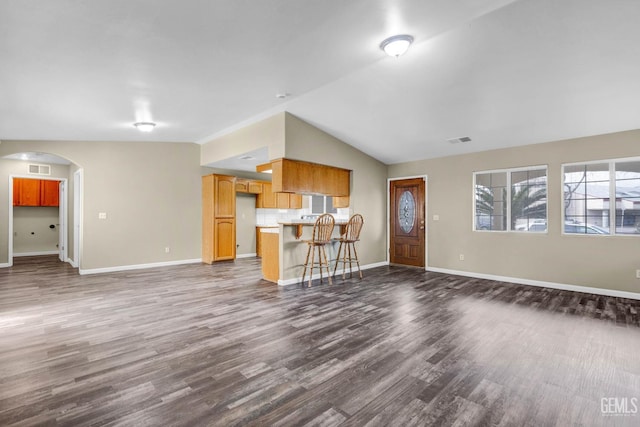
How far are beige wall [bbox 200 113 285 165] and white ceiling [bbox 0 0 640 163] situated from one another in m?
0.25

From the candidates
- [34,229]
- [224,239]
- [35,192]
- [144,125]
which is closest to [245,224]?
[224,239]

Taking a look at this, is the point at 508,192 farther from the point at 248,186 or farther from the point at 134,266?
the point at 134,266

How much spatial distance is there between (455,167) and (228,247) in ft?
17.7

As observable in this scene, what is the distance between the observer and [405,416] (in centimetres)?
189

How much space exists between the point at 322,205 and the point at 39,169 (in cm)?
697

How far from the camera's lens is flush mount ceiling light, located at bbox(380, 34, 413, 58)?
298 cm

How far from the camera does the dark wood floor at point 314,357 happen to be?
1.94 m

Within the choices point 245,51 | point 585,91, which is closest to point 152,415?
point 245,51

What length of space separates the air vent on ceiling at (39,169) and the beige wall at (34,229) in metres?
1.90

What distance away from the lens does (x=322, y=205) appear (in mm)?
7645

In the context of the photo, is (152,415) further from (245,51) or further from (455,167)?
(455,167)

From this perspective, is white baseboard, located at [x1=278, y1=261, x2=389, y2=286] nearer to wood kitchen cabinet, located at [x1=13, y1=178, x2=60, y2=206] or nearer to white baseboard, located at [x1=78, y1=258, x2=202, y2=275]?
white baseboard, located at [x1=78, y1=258, x2=202, y2=275]

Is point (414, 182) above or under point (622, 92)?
under

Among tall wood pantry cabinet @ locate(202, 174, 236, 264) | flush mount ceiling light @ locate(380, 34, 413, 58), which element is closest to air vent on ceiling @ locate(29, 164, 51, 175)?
tall wood pantry cabinet @ locate(202, 174, 236, 264)
